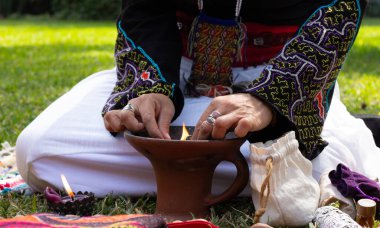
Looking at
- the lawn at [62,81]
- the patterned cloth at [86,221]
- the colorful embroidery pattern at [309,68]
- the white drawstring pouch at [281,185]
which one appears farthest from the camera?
the lawn at [62,81]

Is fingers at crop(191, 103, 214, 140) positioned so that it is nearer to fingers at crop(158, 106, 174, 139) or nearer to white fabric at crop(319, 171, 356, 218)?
fingers at crop(158, 106, 174, 139)

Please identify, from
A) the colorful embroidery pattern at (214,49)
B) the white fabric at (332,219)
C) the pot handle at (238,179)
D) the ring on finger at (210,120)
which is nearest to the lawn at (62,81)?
the pot handle at (238,179)

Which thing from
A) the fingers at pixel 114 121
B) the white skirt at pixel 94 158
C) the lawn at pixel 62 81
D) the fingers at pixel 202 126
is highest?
the fingers at pixel 202 126

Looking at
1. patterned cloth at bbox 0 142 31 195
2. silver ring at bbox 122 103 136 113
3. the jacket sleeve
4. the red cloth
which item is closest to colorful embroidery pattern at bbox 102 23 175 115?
the jacket sleeve

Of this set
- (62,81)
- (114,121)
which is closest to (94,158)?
(114,121)

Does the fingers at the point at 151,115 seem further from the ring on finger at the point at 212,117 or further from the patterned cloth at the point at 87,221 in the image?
the patterned cloth at the point at 87,221

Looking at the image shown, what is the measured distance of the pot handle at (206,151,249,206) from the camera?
1.77m

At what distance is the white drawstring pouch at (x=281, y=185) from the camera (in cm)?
175

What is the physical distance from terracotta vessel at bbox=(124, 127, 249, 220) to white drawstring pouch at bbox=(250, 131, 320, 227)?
0.14 ft

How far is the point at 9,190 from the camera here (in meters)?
2.22

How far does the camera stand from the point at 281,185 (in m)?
1.78

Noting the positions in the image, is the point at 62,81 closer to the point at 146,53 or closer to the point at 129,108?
the point at 146,53

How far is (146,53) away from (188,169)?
0.56 meters

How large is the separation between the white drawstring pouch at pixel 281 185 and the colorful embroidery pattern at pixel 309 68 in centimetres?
13
